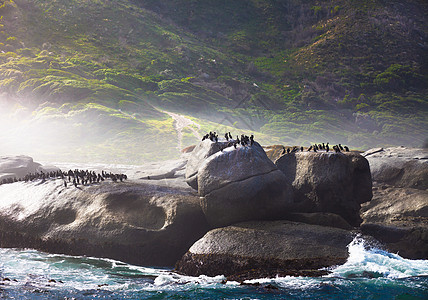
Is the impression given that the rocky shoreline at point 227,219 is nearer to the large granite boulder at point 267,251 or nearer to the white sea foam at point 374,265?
the large granite boulder at point 267,251

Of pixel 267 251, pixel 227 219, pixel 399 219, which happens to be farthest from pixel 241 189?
pixel 399 219

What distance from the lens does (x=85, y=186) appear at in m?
14.9

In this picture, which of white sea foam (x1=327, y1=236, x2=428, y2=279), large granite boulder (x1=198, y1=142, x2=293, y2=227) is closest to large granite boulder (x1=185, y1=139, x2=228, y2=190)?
large granite boulder (x1=198, y1=142, x2=293, y2=227)

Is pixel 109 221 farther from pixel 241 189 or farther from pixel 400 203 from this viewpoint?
pixel 400 203

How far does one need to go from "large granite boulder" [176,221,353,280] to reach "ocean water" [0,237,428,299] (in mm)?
300

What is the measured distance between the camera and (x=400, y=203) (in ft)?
56.4

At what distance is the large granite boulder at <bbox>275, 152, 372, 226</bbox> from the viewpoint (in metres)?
13.6

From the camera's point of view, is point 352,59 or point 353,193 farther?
point 352,59

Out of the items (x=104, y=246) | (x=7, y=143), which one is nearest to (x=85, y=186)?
(x=104, y=246)

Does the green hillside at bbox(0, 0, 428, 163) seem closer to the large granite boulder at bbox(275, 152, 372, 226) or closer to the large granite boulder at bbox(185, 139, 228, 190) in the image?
the large granite boulder at bbox(185, 139, 228, 190)

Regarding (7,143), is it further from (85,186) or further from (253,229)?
(253,229)

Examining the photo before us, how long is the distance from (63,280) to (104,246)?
7.52 feet

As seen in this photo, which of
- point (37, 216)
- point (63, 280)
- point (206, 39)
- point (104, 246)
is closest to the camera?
point (63, 280)

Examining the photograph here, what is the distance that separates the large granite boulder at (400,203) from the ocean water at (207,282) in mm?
871
